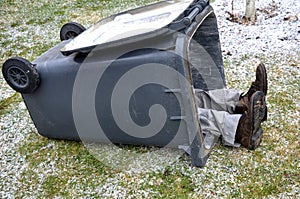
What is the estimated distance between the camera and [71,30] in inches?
114

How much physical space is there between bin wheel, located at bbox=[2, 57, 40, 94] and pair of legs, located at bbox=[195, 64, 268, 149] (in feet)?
4.23

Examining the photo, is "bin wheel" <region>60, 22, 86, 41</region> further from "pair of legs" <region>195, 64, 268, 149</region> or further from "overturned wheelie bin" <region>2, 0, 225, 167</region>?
"pair of legs" <region>195, 64, 268, 149</region>

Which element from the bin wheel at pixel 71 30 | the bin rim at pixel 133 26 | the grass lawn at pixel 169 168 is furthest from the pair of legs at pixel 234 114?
the bin wheel at pixel 71 30

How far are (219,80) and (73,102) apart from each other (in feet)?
4.11

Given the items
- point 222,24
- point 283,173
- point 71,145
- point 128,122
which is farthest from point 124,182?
point 222,24

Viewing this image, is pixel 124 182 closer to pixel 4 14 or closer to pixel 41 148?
pixel 41 148

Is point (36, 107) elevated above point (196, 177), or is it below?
above

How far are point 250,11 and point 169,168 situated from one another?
2.87m

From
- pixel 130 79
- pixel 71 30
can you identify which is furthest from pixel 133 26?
pixel 71 30

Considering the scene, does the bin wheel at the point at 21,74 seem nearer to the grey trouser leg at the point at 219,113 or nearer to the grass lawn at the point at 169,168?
the grass lawn at the point at 169,168

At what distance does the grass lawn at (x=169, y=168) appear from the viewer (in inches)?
89.1

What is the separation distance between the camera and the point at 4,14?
6.26m

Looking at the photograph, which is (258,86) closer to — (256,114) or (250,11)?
(256,114)

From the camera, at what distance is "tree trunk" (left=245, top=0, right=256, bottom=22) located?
4.39m
